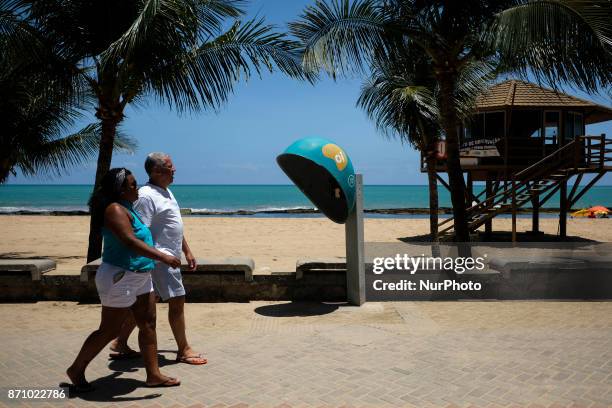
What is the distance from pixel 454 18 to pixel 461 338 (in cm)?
551

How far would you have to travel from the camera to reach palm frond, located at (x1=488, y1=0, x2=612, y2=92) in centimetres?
721

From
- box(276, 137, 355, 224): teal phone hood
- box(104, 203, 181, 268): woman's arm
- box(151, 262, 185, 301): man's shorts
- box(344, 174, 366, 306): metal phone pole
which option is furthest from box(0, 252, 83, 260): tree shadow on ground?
box(104, 203, 181, 268): woman's arm

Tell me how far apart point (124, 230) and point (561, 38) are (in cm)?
683

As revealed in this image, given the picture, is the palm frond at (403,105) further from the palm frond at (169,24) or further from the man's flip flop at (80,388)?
the man's flip flop at (80,388)

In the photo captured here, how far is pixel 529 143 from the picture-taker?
18.6 m

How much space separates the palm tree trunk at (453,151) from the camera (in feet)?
28.9

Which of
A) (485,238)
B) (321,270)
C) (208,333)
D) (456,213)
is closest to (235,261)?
(321,270)

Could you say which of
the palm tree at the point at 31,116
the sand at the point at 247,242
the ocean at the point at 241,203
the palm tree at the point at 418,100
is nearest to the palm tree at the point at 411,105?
the palm tree at the point at 418,100

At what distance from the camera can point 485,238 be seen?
63.4 feet

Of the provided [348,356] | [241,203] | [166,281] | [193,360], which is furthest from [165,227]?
[241,203]

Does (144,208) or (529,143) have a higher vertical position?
(529,143)

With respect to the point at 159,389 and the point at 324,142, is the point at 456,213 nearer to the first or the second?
the point at 324,142

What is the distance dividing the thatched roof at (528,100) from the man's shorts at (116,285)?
53.7ft

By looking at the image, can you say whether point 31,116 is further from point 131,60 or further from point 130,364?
point 130,364
